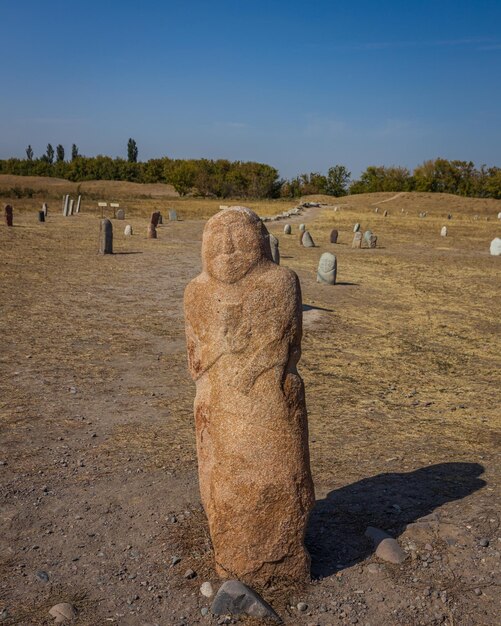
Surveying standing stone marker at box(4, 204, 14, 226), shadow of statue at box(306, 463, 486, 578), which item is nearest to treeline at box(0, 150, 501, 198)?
standing stone marker at box(4, 204, 14, 226)

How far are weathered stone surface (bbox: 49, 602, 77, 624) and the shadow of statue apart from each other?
68.9 inches

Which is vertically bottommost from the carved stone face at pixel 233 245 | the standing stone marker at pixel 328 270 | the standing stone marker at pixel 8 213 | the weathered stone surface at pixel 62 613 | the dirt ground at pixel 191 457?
the weathered stone surface at pixel 62 613

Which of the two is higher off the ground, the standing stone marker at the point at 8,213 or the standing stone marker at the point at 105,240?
the standing stone marker at the point at 8,213

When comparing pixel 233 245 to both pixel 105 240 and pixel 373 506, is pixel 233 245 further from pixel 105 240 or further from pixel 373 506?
pixel 105 240

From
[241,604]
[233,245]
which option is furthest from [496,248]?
[241,604]

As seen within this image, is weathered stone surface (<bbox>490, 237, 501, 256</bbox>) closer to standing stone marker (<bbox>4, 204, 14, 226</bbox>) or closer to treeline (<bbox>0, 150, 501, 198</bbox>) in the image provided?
standing stone marker (<bbox>4, 204, 14, 226</bbox>)

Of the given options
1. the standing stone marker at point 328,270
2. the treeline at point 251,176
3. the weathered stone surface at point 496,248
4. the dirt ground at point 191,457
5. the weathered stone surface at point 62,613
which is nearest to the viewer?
the weathered stone surface at point 62,613

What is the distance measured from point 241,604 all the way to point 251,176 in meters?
76.1

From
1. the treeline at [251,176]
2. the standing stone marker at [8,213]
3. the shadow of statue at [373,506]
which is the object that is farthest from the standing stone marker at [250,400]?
the treeline at [251,176]

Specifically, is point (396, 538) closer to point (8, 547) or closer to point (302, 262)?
point (8, 547)

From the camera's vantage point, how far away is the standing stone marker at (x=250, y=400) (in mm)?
4445

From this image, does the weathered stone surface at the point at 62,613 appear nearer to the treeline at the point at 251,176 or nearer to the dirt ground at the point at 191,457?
the dirt ground at the point at 191,457

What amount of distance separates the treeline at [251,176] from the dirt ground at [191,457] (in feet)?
201

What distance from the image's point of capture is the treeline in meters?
76.6
